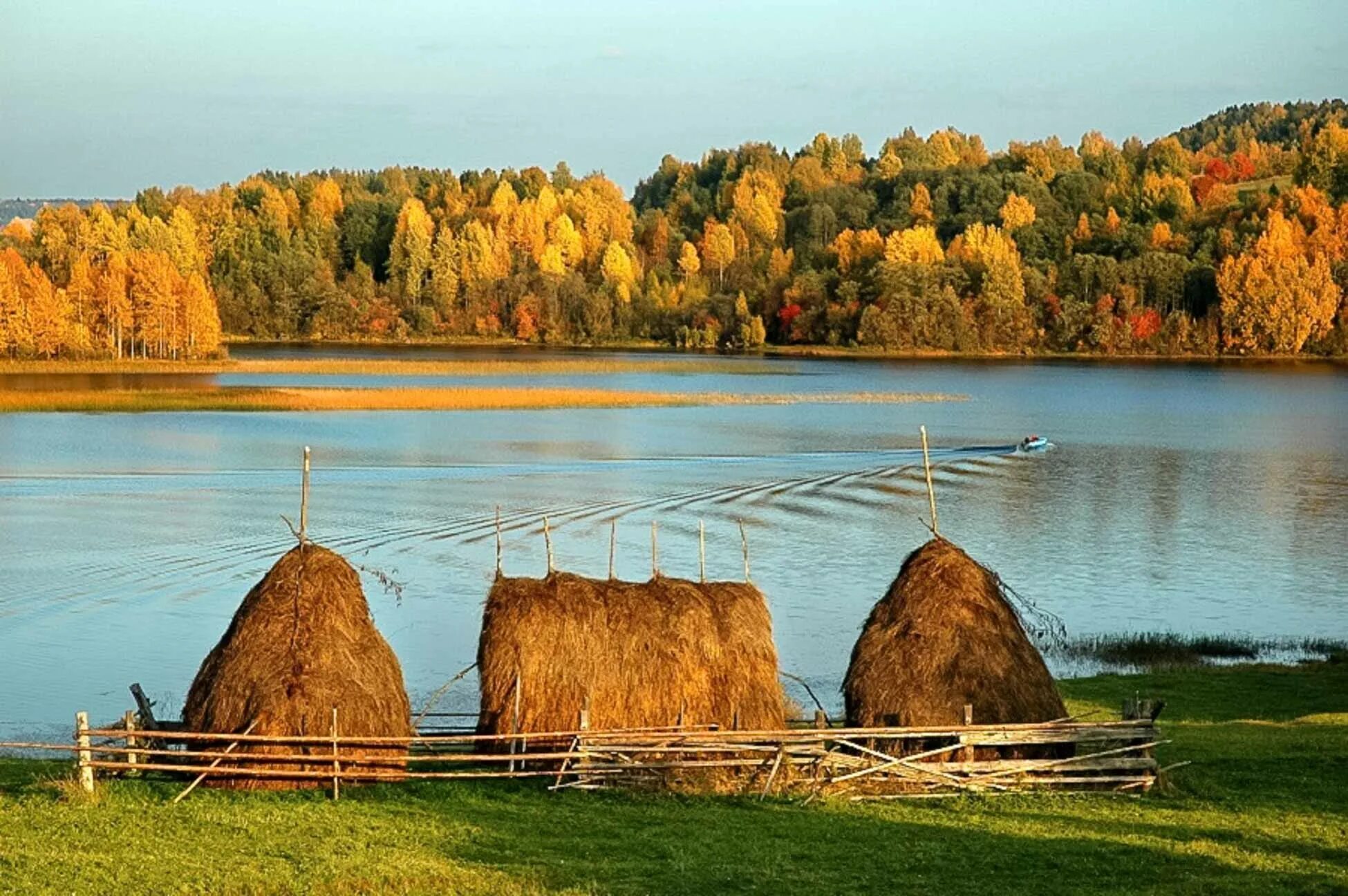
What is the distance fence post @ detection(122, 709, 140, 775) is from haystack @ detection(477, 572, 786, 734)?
3.64 metres

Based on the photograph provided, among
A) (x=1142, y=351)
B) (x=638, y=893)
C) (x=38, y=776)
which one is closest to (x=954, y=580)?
(x=638, y=893)

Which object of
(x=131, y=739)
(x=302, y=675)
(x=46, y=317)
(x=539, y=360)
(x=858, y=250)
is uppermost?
(x=858, y=250)

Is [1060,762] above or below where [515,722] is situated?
below

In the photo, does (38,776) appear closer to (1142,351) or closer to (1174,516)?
(1174,516)

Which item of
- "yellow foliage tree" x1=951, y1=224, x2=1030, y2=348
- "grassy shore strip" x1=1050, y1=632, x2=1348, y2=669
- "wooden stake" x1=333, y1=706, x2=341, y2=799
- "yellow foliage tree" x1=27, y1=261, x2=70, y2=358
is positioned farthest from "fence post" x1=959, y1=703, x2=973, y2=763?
"yellow foliage tree" x1=951, y1=224, x2=1030, y2=348

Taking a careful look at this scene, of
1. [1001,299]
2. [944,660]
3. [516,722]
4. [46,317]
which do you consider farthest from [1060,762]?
[1001,299]

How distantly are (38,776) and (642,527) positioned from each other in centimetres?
2835

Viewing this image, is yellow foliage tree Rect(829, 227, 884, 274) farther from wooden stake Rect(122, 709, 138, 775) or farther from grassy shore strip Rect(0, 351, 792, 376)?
wooden stake Rect(122, 709, 138, 775)

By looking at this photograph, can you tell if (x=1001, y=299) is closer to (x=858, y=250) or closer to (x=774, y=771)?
(x=858, y=250)

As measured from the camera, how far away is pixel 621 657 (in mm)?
18547

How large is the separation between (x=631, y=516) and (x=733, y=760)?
30409mm

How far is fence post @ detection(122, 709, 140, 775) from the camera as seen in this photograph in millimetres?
16359

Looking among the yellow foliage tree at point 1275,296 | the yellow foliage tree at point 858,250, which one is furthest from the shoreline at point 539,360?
the yellow foliage tree at point 858,250

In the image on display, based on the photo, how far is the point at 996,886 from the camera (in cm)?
1354
